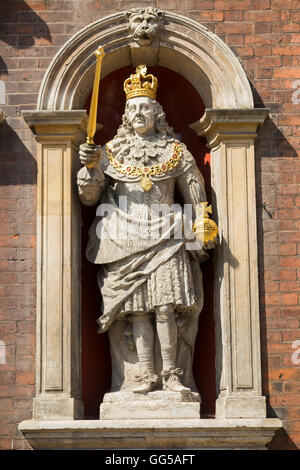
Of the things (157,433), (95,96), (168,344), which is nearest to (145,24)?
(95,96)

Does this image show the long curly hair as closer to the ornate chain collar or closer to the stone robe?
the stone robe

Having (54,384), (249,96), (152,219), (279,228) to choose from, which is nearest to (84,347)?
(54,384)

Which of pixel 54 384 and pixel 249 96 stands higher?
pixel 249 96

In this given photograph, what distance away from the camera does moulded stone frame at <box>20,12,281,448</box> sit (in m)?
9.26

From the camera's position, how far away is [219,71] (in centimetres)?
984

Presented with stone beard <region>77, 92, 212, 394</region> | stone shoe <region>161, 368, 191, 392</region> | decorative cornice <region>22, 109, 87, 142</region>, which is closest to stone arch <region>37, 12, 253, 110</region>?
decorative cornice <region>22, 109, 87, 142</region>

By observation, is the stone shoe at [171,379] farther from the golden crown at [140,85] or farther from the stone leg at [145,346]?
the golden crown at [140,85]

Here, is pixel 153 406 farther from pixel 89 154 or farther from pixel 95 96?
pixel 95 96

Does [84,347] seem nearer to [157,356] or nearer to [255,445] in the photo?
[157,356]

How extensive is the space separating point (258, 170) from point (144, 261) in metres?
1.30

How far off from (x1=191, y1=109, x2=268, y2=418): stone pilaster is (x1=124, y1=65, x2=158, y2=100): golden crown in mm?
522

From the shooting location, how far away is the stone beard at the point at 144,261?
935 cm

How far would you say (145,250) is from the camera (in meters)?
9.41

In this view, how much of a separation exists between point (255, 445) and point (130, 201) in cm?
232
